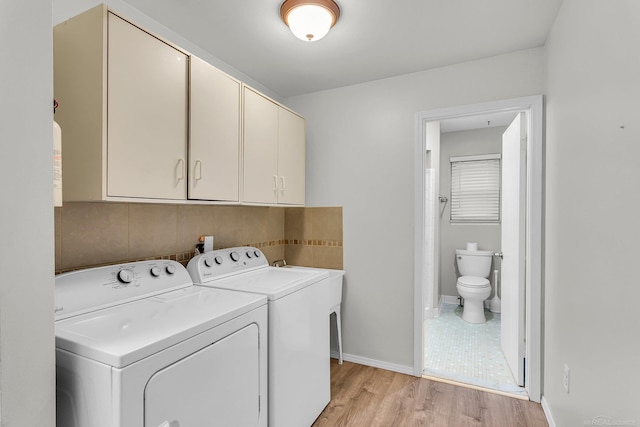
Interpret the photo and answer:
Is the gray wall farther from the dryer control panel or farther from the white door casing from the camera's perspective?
the dryer control panel

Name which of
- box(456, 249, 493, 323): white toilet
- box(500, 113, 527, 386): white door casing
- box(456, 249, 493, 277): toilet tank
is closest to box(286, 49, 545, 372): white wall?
box(500, 113, 527, 386): white door casing

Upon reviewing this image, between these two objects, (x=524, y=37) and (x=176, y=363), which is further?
(x=524, y=37)

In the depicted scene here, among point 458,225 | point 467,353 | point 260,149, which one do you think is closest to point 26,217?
point 260,149

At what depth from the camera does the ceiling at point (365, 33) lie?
171 centimetres

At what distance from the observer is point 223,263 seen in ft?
6.59

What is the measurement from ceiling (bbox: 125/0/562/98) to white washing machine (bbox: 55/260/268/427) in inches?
55.7

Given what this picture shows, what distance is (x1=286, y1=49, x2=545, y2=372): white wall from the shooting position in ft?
8.09

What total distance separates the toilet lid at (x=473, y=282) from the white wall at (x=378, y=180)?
1.46 meters

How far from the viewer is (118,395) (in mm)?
900

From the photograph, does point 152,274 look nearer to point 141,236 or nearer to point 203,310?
point 141,236

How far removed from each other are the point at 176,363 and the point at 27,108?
2.86 ft

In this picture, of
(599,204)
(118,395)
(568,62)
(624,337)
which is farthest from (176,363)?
(568,62)

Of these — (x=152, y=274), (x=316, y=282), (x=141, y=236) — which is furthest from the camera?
(x=316, y=282)

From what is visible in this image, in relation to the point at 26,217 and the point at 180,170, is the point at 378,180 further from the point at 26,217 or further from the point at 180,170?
the point at 26,217
